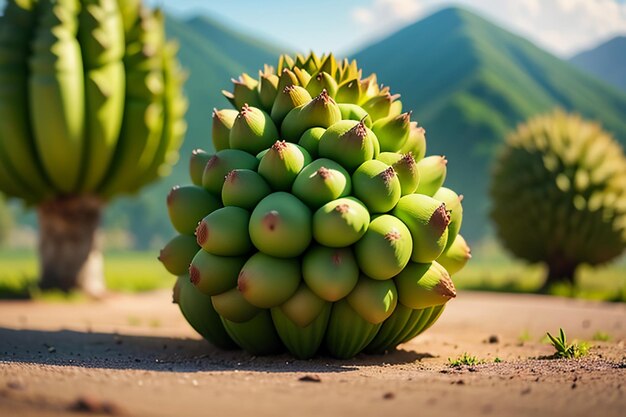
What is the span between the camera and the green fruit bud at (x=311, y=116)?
417 centimetres

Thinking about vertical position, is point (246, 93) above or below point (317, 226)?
above

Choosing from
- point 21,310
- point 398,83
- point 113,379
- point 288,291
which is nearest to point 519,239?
point 21,310

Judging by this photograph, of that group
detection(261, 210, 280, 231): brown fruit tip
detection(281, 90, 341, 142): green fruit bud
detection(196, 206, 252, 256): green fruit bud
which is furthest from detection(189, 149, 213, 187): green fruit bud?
detection(261, 210, 280, 231): brown fruit tip

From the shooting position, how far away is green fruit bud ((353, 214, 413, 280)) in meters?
3.75

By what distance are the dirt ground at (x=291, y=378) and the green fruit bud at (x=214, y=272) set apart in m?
0.45

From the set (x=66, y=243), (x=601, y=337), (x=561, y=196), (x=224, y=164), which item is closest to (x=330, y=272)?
(x=224, y=164)

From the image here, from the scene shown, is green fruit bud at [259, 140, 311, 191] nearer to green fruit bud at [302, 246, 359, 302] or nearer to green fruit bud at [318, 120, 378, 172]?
green fruit bud at [318, 120, 378, 172]

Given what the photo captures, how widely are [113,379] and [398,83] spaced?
60747 mm

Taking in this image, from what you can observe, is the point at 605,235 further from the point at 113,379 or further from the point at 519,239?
the point at 113,379

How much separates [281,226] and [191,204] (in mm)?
895

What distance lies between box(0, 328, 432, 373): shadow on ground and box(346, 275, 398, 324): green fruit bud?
1.05ft

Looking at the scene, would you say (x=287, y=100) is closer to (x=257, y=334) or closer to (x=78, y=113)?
(x=257, y=334)

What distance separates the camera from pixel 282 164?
393 centimetres

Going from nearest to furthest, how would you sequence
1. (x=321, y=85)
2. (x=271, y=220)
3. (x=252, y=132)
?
(x=271, y=220) → (x=252, y=132) → (x=321, y=85)
